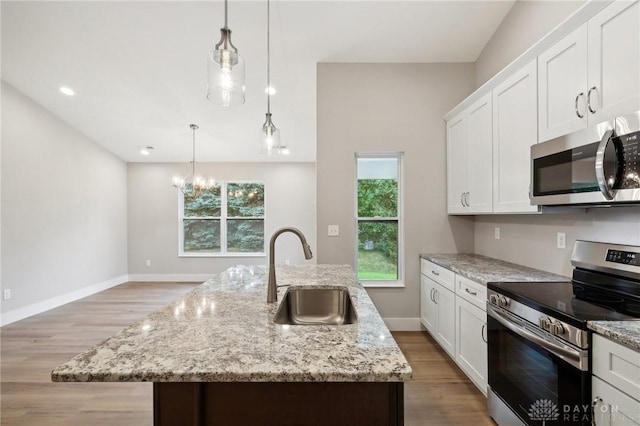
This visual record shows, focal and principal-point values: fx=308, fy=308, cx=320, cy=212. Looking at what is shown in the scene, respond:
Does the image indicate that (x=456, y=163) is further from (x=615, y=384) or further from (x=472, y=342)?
(x=615, y=384)

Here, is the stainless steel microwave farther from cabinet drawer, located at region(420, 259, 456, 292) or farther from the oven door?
cabinet drawer, located at region(420, 259, 456, 292)

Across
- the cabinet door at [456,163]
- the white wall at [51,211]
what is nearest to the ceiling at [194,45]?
the white wall at [51,211]

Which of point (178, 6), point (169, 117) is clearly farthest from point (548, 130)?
point (169, 117)

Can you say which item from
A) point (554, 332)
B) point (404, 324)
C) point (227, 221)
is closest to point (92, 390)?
point (404, 324)

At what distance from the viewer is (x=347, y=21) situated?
2.94 meters

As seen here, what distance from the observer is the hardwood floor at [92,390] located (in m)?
2.08

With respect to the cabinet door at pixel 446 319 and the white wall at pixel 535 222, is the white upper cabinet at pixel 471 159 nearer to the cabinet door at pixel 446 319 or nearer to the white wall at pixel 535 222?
the white wall at pixel 535 222

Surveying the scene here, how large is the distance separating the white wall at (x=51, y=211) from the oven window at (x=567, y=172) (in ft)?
18.8

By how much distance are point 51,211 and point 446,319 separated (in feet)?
18.3

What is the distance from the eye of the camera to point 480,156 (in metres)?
2.76

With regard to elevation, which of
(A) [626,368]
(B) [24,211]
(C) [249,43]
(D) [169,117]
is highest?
(C) [249,43]

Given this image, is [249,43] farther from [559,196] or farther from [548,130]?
[559,196]

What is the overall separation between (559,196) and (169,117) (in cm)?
487

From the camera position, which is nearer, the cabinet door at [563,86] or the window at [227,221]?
the cabinet door at [563,86]
